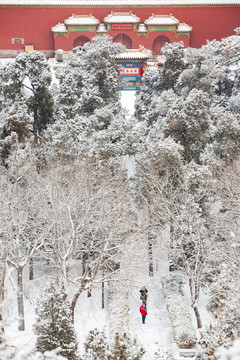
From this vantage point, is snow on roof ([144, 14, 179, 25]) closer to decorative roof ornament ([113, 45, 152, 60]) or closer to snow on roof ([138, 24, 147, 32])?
snow on roof ([138, 24, 147, 32])

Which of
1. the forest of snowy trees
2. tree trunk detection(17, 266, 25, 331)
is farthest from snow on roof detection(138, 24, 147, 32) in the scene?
tree trunk detection(17, 266, 25, 331)

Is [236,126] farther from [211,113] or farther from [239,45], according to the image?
[239,45]

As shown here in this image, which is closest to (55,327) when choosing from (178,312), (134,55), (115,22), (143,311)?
(143,311)

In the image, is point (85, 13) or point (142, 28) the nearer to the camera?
point (85, 13)

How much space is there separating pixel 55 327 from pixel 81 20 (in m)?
25.3

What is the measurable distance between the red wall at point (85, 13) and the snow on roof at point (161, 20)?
45 cm

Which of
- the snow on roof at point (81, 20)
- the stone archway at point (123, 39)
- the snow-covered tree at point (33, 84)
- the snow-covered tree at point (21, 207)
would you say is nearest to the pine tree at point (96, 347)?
the snow-covered tree at point (21, 207)

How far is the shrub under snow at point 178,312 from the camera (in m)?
10.7

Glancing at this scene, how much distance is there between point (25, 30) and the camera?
30062mm

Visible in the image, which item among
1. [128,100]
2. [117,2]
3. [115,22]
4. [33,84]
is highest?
[117,2]

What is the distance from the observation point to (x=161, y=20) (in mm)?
29844

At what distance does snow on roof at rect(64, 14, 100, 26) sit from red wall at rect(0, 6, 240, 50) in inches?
17.7

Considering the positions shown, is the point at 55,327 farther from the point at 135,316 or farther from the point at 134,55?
the point at 134,55

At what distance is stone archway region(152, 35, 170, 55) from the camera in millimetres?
30469
